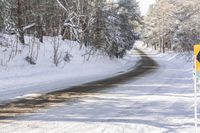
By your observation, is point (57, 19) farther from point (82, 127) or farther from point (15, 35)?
point (82, 127)

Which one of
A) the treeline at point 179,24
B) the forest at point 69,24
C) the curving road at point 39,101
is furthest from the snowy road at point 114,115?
the treeline at point 179,24

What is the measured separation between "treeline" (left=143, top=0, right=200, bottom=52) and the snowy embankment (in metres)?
18.0

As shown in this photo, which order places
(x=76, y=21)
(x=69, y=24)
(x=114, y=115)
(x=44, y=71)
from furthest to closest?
(x=76, y=21) < (x=69, y=24) < (x=44, y=71) < (x=114, y=115)

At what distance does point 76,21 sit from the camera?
3188 centimetres

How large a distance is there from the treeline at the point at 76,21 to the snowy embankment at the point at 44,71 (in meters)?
1.20

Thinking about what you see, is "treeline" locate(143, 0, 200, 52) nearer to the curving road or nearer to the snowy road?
the curving road

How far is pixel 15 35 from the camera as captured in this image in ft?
80.4

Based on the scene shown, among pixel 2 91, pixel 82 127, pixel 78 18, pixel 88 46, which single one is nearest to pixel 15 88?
pixel 2 91

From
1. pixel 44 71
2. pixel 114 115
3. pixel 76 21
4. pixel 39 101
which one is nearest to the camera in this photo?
pixel 114 115

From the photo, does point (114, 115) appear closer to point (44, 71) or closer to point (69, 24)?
point (44, 71)

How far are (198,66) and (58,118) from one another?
364 cm

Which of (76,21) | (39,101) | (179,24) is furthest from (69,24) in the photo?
(179,24)

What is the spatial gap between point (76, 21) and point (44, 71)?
10711mm

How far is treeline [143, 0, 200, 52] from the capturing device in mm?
46938
